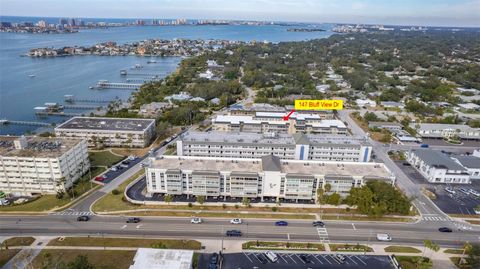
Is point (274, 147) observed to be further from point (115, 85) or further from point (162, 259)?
point (115, 85)

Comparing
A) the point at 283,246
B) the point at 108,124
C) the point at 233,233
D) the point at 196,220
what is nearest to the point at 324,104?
the point at 283,246

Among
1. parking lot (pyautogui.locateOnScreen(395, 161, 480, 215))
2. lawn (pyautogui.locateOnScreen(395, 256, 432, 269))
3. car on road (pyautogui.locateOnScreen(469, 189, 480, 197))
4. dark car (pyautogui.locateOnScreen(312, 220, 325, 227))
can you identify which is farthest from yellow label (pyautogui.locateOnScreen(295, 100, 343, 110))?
lawn (pyautogui.locateOnScreen(395, 256, 432, 269))

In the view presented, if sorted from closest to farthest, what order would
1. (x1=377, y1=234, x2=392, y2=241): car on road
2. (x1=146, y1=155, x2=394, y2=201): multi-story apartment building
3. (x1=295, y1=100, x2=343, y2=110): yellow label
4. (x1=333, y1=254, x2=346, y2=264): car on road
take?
1. (x1=333, y1=254, x2=346, y2=264): car on road
2. (x1=377, y1=234, x2=392, y2=241): car on road
3. (x1=146, y1=155, x2=394, y2=201): multi-story apartment building
4. (x1=295, y1=100, x2=343, y2=110): yellow label

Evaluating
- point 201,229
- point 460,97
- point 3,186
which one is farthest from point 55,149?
point 460,97

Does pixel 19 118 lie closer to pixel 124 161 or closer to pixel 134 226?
pixel 124 161

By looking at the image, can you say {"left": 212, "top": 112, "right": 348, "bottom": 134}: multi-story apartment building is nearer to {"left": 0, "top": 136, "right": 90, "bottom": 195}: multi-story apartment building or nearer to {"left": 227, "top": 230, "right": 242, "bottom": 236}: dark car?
{"left": 0, "top": 136, "right": 90, "bottom": 195}: multi-story apartment building

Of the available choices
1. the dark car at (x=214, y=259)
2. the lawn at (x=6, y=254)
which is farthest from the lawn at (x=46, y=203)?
the dark car at (x=214, y=259)
